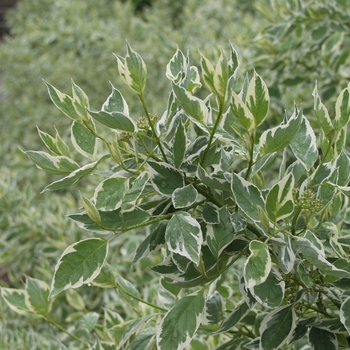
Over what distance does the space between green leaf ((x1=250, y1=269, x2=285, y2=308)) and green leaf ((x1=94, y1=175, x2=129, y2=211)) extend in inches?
8.6

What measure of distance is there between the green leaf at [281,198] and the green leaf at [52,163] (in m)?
0.28

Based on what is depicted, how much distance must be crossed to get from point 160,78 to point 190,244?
9.33 ft

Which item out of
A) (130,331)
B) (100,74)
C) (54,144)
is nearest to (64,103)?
(54,144)

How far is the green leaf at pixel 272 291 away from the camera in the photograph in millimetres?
758

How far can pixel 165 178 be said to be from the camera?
77 centimetres

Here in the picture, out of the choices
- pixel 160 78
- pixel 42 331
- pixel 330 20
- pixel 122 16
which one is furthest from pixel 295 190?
pixel 122 16

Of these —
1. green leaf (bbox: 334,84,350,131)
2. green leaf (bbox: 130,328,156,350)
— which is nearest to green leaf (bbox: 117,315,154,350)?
green leaf (bbox: 130,328,156,350)

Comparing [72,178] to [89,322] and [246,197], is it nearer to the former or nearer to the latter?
[246,197]

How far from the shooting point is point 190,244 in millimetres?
708

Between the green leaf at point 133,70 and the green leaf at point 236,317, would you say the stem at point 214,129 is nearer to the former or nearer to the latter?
the green leaf at point 133,70

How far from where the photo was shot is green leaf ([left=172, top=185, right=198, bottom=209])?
2.43 feet

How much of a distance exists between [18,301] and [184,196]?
24.0 inches

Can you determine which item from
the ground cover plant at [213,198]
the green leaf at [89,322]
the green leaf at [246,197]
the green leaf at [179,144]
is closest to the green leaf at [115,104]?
the ground cover plant at [213,198]

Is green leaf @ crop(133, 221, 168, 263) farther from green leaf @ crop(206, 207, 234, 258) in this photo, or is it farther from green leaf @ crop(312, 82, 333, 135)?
green leaf @ crop(312, 82, 333, 135)
